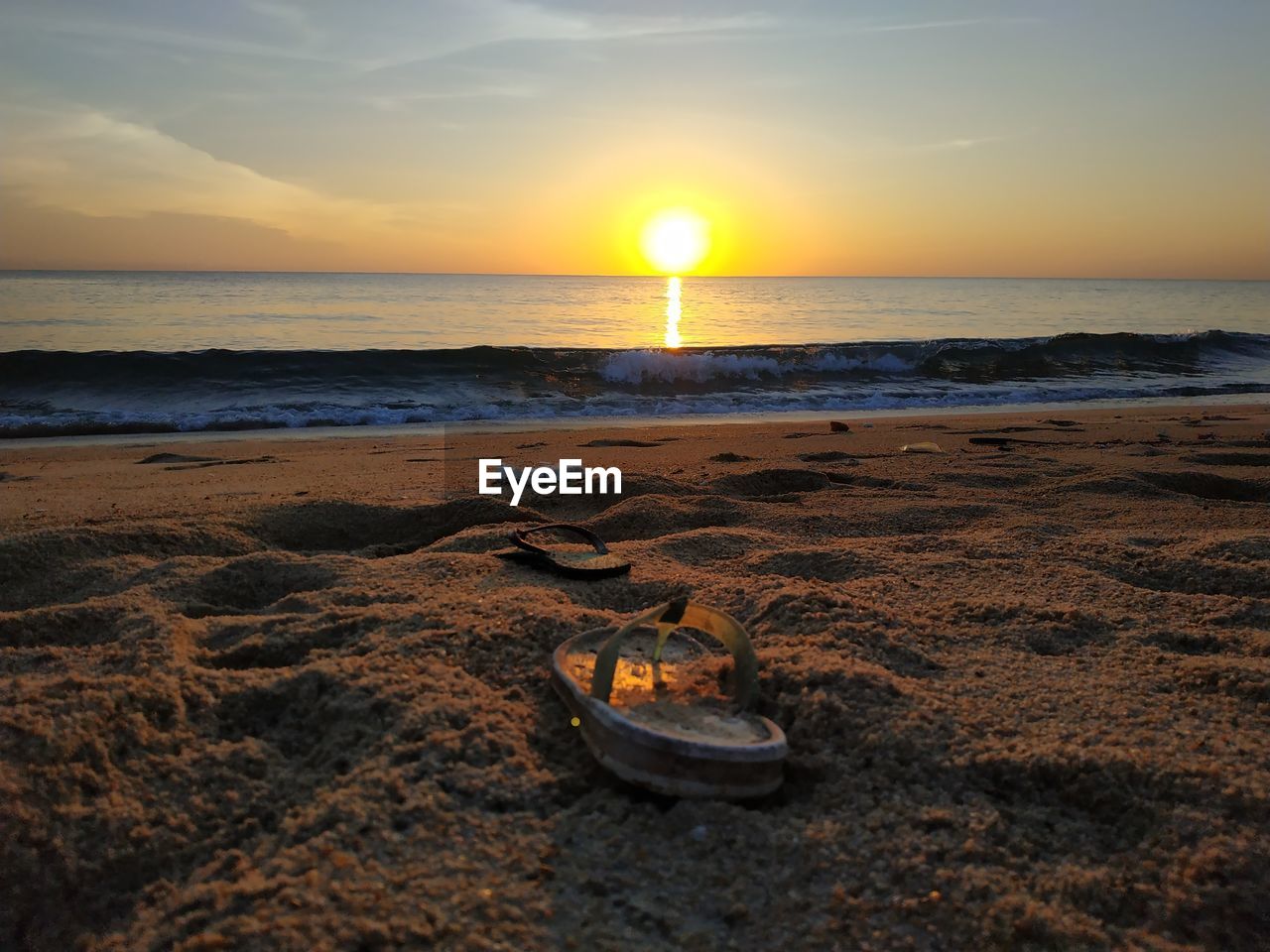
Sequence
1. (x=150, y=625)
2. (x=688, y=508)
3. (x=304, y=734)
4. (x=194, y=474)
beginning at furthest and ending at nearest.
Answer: (x=194, y=474) → (x=688, y=508) → (x=150, y=625) → (x=304, y=734)

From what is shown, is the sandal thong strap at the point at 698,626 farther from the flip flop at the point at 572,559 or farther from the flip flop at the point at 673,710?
the flip flop at the point at 572,559

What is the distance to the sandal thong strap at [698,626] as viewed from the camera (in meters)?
1.50

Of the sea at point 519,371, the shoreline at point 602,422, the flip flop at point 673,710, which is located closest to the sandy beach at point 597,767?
the flip flop at point 673,710

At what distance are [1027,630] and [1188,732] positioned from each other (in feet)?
1.64

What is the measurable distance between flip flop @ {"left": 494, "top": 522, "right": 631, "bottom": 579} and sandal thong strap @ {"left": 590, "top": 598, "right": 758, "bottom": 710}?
766 millimetres

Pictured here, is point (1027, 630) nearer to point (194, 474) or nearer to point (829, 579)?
point (829, 579)

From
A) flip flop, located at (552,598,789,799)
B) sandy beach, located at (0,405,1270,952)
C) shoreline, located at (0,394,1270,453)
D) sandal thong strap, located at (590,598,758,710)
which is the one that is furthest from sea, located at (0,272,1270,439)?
sandal thong strap, located at (590,598,758,710)

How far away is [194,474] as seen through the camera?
5.11 meters

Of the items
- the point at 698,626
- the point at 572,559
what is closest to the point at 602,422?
the point at 572,559

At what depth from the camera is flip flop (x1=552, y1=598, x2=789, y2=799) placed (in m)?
1.35

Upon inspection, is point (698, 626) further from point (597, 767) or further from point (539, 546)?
point (539, 546)

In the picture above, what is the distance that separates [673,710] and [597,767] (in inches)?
6.9

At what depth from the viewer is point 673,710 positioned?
5.05 ft

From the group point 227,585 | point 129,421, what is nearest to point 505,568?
point 227,585
